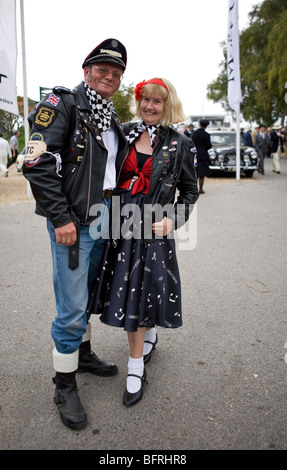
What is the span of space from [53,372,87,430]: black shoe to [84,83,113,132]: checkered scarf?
150 cm

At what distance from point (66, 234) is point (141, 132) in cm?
87

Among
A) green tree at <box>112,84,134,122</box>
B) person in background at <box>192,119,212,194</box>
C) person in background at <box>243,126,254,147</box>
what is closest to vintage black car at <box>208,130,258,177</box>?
person in background at <box>192,119,212,194</box>

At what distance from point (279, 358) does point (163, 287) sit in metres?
1.14

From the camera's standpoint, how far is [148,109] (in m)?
2.34

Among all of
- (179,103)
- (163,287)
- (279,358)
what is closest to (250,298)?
(279,358)

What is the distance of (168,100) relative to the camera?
92.4 inches

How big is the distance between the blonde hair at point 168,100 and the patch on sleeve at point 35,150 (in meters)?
0.78

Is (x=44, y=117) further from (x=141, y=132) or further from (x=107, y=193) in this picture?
(x=141, y=132)

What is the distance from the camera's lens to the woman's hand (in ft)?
7.62

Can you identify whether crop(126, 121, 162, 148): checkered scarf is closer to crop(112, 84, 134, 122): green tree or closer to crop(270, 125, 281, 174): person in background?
crop(270, 125, 281, 174): person in background

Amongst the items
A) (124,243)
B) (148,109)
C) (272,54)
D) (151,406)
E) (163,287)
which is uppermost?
(272,54)

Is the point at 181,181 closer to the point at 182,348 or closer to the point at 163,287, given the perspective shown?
the point at 163,287

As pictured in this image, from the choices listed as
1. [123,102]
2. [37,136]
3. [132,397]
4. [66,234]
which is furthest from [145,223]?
[123,102]

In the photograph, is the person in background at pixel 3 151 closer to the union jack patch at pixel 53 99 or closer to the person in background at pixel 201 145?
the person in background at pixel 201 145
